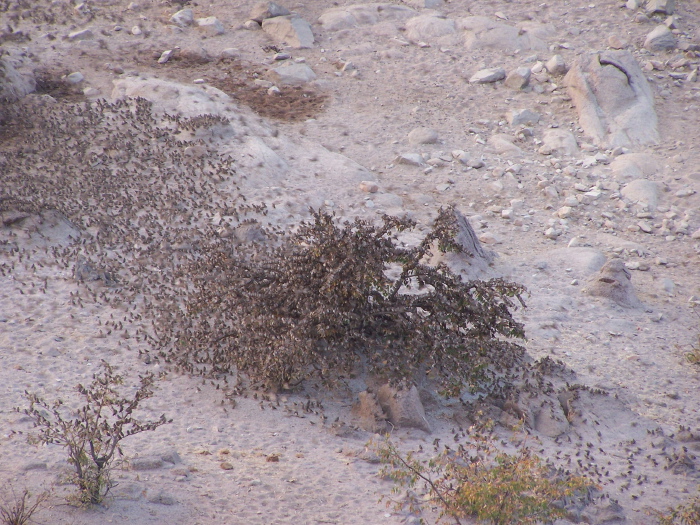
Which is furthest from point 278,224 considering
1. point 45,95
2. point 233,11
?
point 233,11

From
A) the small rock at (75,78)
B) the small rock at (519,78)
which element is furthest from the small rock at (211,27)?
the small rock at (519,78)

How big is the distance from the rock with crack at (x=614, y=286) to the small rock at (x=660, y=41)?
834cm

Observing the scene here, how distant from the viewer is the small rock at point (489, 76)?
13.4 meters

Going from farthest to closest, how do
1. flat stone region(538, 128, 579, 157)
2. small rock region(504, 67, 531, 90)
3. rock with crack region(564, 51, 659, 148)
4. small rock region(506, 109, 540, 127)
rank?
small rock region(504, 67, 531, 90) → small rock region(506, 109, 540, 127) → rock with crack region(564, 51, 659, 148) → flat stone region(538, 128, 579, 157)

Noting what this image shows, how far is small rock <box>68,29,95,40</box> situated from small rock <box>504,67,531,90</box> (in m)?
9.75

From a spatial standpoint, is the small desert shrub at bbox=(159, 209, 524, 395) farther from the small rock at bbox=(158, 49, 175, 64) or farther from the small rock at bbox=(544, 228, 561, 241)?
the small rock at bbox=(158, 49, 175, 64)

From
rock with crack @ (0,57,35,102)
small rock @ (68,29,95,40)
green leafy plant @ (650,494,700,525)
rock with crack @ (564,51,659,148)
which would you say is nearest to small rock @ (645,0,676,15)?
rock with crack @ (564,51,659,148)

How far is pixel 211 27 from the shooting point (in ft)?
49.0

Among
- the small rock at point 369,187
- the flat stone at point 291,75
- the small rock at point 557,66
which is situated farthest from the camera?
the flat stone at point 291,75

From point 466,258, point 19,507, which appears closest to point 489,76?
point 466,258

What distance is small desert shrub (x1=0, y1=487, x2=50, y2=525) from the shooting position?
348 centimetres

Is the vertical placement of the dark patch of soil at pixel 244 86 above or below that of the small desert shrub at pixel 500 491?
above

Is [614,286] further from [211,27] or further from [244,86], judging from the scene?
[211,27]

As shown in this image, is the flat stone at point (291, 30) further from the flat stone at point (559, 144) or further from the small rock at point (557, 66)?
the flat stone at point (559, 144)
